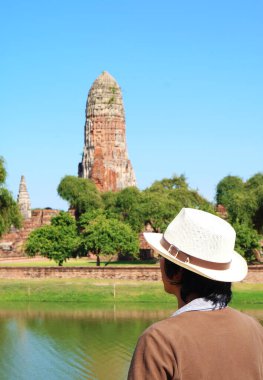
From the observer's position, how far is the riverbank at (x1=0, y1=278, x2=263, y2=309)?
109 ft

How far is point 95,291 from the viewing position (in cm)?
3472

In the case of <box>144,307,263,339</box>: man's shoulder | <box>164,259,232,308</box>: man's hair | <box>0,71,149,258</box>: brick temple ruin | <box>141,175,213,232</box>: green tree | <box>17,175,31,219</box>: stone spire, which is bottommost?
<box>144,307,263,339</box>: man's shoulder

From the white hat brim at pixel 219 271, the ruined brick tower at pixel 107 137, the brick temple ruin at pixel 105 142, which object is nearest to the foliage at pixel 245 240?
the white hat brim at pixel 219 271

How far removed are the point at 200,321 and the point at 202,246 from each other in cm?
33

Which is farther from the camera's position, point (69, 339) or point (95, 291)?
point (95, 291)

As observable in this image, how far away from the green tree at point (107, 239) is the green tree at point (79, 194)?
23.3 meters

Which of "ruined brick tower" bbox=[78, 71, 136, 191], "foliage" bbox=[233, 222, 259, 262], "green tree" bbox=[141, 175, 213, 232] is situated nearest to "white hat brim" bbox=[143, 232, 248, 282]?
"foliage" bbox=[233, 222, 259, 262]

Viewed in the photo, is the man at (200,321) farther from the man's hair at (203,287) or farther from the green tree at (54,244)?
the green tree at (54,244)

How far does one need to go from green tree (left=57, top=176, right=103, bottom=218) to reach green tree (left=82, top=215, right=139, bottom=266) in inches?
917

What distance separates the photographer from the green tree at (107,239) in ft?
133

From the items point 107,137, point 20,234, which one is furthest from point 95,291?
point 107,137

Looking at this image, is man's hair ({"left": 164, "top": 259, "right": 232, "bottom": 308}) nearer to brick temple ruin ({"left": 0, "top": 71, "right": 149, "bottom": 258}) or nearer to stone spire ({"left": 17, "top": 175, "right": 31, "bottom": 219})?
brick temple ruin ({"left": 0, "top": 71, "right": 149, "bottom": 258})

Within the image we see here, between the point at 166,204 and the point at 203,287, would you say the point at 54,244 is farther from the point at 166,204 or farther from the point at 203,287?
the point at 203,287

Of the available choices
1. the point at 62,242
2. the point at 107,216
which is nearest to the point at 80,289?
the point at 62,242
